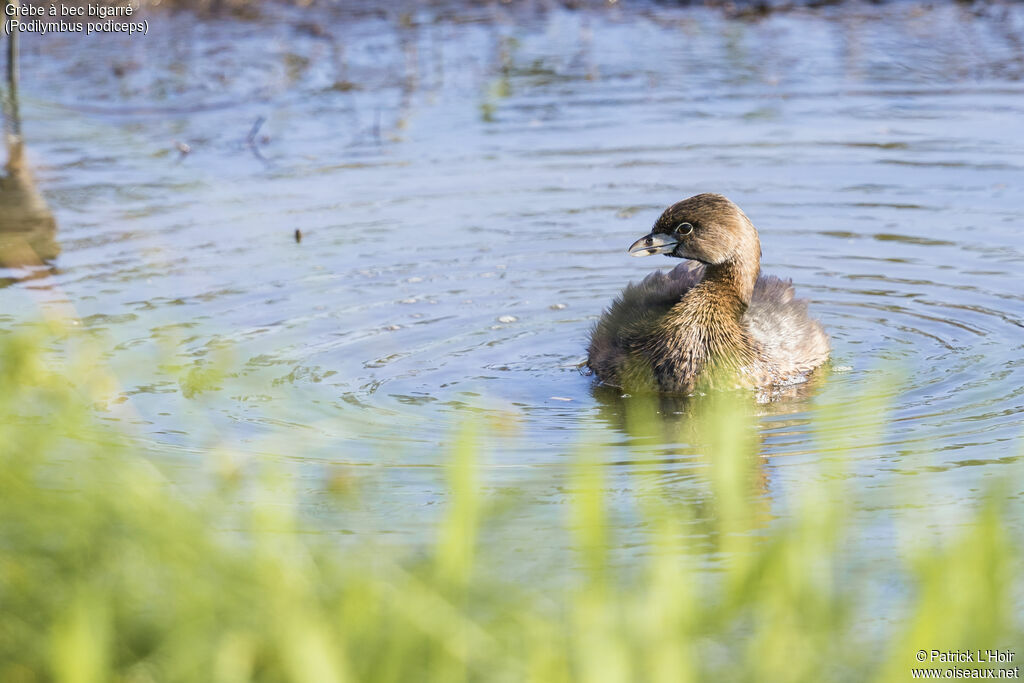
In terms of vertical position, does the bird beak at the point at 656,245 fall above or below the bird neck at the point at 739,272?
above

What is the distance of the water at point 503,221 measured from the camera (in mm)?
6410

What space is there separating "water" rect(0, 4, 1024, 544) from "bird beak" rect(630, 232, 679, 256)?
0.76m

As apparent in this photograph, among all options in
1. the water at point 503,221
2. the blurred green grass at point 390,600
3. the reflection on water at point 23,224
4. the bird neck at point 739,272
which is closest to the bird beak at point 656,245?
the bird neck at point 739,272

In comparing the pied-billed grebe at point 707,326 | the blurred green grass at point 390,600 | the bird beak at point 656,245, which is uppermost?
the blurred green grass at point 390,600

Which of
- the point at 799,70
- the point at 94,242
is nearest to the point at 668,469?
the point at 94,242

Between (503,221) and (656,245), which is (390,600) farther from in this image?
(503,221)

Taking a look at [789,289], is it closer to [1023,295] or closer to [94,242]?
[1023,295]

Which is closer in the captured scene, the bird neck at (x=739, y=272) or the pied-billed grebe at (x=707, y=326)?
Result: the pied-billed grebe at (x=707, y=326)

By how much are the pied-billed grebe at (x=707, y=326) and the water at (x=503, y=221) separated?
0.22m

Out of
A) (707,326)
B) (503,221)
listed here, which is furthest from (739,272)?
(503,221)

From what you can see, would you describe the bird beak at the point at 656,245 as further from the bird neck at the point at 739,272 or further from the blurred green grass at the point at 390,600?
the blurred green grass at the point at 390,600

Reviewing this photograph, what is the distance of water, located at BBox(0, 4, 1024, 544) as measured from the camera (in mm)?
6410

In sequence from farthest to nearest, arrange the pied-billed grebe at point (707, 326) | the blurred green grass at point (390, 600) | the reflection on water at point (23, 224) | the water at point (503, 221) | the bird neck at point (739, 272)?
the reflection on water at point (23, 224) < the bird neck at point (739, 272) < the pied-billed grebe at point (707, 326) < the water at point (503, 221) < the blurred green grass at point (390, 600)

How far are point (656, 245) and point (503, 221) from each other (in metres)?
2.39
